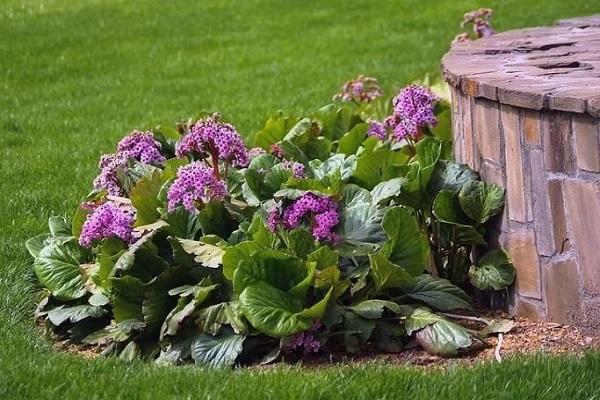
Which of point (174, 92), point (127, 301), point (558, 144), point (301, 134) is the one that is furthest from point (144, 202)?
point (174, 92)

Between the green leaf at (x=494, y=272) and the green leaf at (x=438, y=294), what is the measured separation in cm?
8

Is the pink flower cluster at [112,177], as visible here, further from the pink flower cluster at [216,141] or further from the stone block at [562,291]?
the stone block at [562,291]

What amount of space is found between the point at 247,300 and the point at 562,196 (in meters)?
1.12

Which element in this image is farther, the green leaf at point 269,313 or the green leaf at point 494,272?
the green leaf at point 494,272

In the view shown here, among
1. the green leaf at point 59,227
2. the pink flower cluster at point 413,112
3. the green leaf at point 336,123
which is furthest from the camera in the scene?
the green leaf at point 336,123

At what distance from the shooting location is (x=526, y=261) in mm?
4277

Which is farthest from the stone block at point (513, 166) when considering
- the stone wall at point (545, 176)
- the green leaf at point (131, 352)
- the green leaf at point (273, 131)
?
the green leaf at point (273, 131)

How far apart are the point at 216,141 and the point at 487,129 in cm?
101

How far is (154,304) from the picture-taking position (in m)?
4.20

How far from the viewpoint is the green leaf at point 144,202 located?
4.52m

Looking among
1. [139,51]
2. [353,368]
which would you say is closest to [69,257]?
[353,368]

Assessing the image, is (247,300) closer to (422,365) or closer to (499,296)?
(422,365)

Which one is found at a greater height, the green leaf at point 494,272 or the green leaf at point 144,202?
the green leaf at point 144,202

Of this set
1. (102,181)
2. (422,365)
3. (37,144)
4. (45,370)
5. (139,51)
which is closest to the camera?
(45,370)
